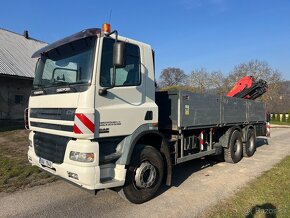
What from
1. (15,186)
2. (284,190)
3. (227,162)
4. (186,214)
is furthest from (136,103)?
(227,162)

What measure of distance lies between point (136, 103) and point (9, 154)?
5.91 metres

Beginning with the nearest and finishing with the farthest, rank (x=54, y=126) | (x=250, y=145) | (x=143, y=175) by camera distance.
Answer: (x=54, y=126)
(x=143, y=175)
(x=250, y=145)

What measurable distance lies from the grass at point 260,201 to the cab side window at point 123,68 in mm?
2531

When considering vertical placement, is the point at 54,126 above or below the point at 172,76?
below

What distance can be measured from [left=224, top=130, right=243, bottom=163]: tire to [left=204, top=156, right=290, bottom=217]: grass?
5.17 feet

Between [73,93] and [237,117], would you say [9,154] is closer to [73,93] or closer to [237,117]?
[73,93]

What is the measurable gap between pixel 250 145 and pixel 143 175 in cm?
602

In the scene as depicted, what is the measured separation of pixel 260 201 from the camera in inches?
205

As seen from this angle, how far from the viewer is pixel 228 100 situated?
26.7 feet

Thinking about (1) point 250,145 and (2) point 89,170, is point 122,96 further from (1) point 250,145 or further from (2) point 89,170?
(1) point 250,145

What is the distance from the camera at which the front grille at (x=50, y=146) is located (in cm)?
462

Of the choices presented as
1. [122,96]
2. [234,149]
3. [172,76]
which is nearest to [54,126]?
[122,96]

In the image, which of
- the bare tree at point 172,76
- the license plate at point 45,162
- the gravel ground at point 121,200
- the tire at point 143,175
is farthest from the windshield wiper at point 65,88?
the bare tree at point 172,76

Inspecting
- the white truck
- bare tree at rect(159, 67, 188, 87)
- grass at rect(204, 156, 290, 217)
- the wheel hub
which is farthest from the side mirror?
bare tree at rect(159, 67, 188, 87)
